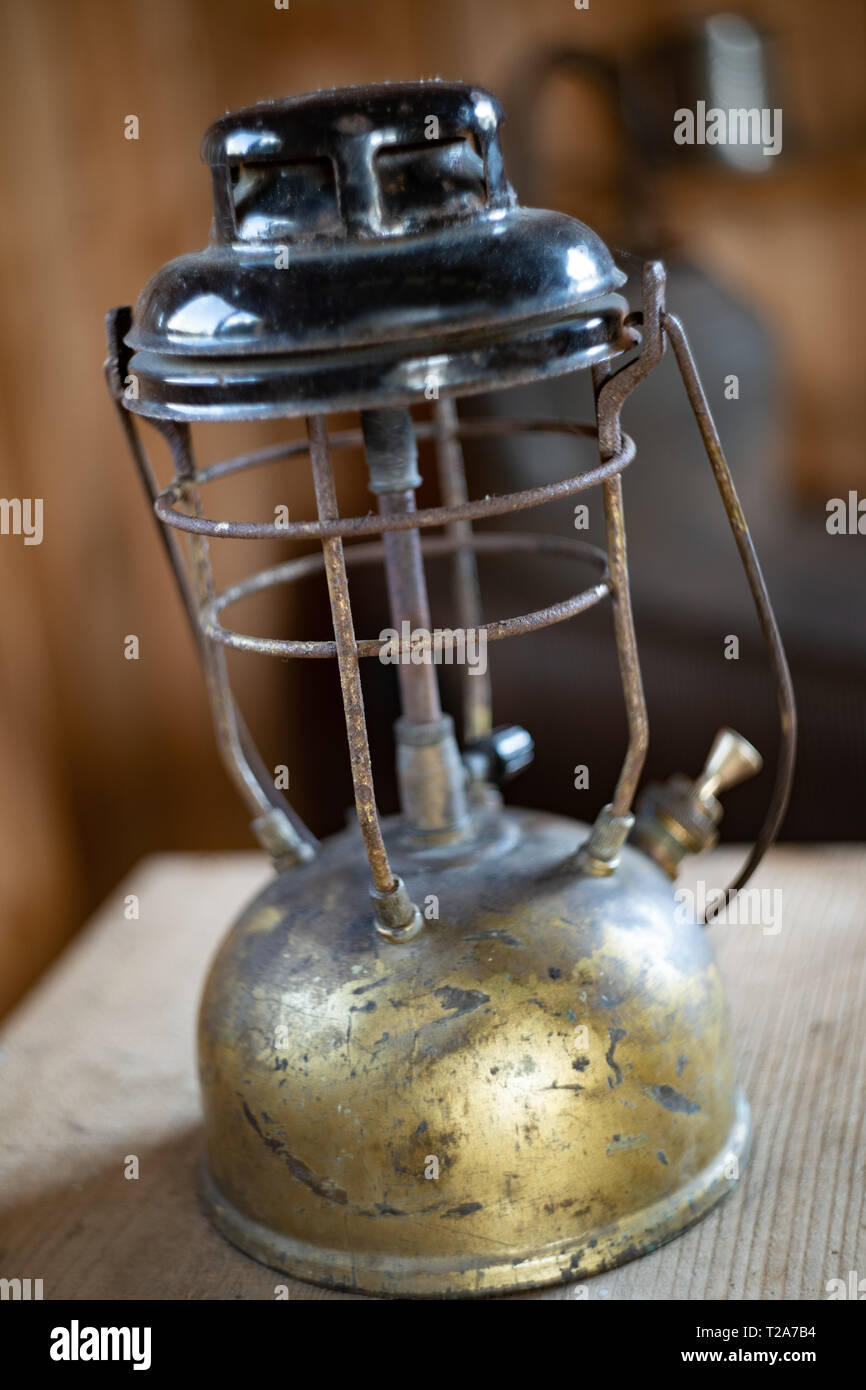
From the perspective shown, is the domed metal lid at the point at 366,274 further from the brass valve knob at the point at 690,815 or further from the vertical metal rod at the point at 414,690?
the brass valve knob at the point at 690,815

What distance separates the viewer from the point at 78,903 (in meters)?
2.09

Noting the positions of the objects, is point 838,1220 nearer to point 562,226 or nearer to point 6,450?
point 562,226

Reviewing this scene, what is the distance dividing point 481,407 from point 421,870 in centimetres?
121

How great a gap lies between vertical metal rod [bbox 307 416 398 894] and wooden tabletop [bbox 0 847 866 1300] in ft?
0.99

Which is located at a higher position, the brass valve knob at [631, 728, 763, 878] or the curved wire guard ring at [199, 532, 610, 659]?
the curved wire guard ring at [199, 532, 610, 659]

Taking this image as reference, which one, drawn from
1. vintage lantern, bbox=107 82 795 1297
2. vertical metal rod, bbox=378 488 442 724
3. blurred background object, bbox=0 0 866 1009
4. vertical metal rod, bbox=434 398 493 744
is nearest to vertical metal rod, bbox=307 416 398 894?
vintage lantern, bbox=107 82 795 1297

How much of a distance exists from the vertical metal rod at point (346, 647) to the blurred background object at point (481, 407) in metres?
1.01

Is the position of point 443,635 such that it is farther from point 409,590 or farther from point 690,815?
point 690,815

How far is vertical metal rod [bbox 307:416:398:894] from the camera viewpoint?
2.56 ft

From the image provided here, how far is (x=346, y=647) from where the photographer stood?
2.61 ft

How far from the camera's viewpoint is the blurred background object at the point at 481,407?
6.04 ft

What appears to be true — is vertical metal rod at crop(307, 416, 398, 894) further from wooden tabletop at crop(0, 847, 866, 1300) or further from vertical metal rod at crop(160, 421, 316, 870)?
wooden tabletop at crop(0, 847, 866, 1300)

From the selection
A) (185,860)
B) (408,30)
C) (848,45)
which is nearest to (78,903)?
(185,860)

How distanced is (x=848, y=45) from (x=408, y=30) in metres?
0.71
